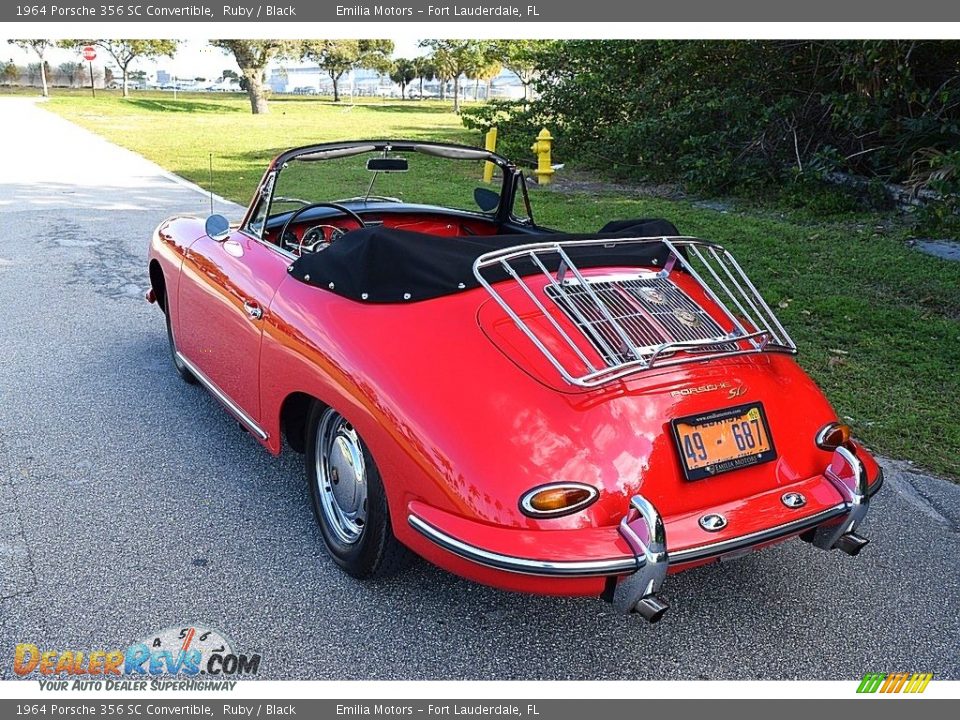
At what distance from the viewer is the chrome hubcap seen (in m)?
3.08

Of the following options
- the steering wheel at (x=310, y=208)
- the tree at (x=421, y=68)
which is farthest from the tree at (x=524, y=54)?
the tree at (x=421, y=68)

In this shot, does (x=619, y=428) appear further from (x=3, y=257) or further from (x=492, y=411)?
(x=3, y=257)

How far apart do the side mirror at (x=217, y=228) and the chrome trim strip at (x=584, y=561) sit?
2130 mm

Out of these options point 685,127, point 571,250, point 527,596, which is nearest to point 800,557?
point 527,596

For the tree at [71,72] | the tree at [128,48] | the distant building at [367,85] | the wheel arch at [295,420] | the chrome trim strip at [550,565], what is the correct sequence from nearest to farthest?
the chrome trim strip at [550,565] < the wheel arch at [295,420] < the tree at [128,48] < the distant building at [367,85] < the tree at [71,72]

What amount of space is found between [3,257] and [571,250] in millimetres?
6770

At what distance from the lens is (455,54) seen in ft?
125

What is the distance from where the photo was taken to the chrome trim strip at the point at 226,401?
12.1 feet

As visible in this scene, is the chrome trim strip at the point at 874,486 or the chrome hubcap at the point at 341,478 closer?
the chrome trim strip at the point at 874,486

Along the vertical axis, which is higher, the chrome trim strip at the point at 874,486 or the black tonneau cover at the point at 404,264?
the black tonneau cover at the point at 404,264

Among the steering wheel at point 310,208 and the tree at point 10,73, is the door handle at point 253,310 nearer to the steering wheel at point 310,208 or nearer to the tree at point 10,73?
the steering wheel at point 310,208

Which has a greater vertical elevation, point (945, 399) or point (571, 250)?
point (571, 250)

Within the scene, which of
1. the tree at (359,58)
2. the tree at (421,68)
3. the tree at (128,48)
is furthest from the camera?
the tree at (421,68)

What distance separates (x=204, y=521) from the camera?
3535mm
